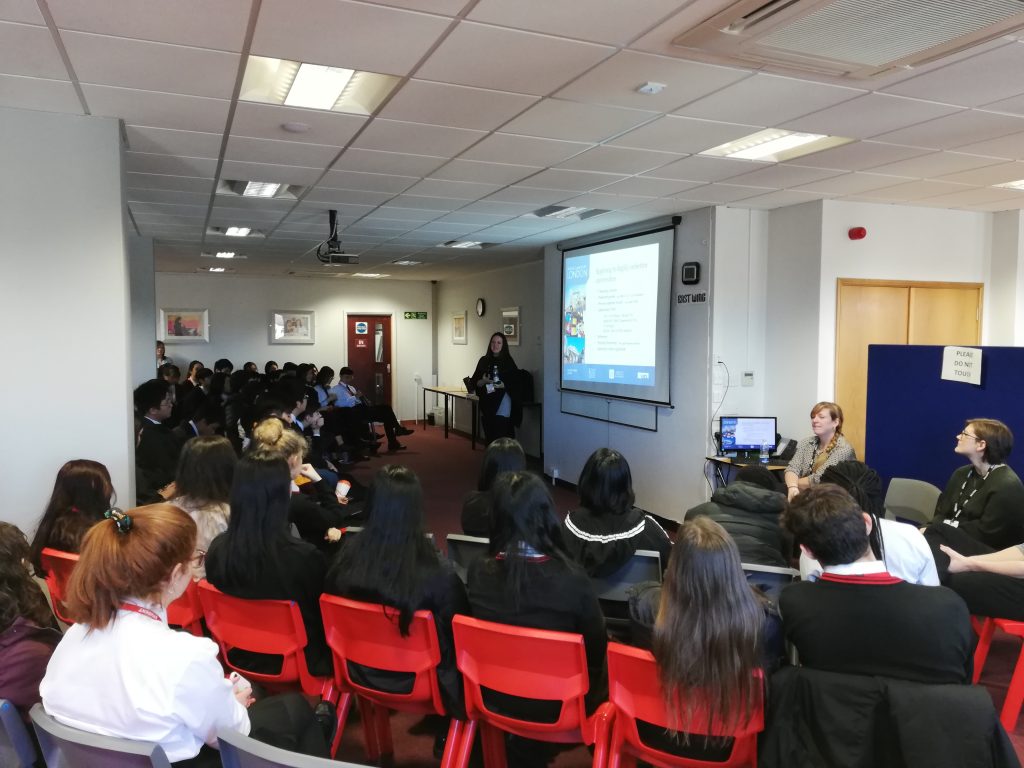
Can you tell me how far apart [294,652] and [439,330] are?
11.4m

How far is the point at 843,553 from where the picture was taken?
6.46 ft

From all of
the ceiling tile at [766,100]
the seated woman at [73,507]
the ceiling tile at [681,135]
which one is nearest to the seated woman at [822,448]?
the ceiling tile at [681,135]

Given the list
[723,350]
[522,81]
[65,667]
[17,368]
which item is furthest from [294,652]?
[723,350]

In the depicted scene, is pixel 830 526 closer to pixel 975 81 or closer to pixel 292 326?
pixel 975 81

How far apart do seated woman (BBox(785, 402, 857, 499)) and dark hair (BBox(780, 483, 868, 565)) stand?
2487 millimetres

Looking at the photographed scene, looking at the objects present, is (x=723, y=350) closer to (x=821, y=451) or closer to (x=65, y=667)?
(x=821, y=451)

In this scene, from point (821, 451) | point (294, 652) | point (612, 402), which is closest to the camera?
point (294, 652)

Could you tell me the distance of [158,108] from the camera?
3.34 meters

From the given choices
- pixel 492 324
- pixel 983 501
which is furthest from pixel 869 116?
pixel 492 324

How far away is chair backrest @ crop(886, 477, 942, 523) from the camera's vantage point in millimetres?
3990

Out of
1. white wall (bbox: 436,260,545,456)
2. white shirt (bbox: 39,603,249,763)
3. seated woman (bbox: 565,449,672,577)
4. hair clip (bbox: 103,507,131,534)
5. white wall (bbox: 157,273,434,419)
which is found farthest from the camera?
white wall (bbox: 157,273,434,419)

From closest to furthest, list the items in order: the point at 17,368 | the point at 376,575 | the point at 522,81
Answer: the point at 376,575
the point at 522,81
the point at 17,368

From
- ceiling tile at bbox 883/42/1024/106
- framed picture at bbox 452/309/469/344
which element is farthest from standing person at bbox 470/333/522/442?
ceiling tile at bbox 883/42/1024/106

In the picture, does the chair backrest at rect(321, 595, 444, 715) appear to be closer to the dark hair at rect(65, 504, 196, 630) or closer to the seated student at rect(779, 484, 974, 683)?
the dark hair at rect(65, 504, 196, 630)
